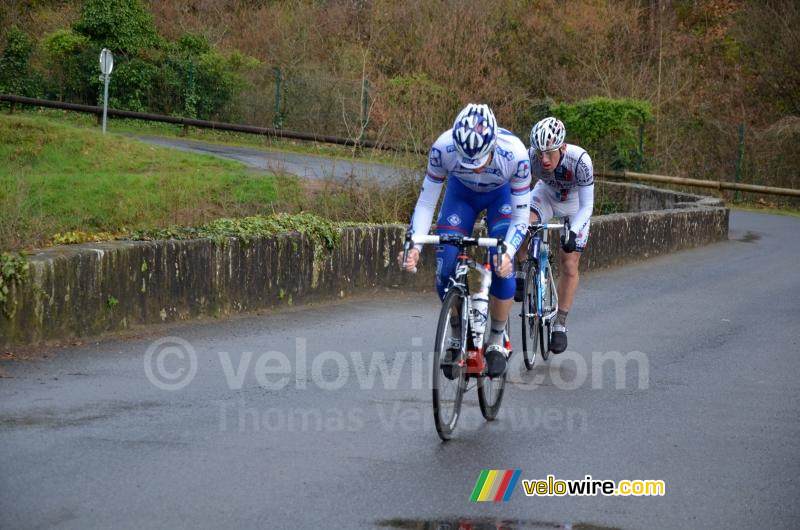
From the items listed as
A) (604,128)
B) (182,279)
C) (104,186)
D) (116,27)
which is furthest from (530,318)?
(116,27)

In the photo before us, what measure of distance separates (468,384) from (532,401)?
38.4 inches

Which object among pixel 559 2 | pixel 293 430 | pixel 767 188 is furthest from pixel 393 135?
pixel 559 2

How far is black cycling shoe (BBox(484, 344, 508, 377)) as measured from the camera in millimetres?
7395

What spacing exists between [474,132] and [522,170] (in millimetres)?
670

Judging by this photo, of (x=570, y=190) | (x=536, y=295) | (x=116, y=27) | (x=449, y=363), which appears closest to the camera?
(x=449, y=363)

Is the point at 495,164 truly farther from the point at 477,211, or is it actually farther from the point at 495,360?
the point at 495,360

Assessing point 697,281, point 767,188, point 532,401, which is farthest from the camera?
point 767,188

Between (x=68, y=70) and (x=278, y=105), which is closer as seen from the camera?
(x=278, y=105)

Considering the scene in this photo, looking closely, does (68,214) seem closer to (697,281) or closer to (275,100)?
(697,281)

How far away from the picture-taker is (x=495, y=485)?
6207 mm

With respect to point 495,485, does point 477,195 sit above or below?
above

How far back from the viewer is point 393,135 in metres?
16.0

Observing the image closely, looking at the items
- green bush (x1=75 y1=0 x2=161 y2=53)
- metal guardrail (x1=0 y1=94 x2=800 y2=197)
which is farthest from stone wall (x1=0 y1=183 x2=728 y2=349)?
green bush (x1=75 y1=0 x2=161 y2=53)

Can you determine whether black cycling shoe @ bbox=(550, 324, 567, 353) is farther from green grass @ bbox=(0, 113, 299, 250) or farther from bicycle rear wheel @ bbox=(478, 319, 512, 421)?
green grass @ bbox=(0, 113, 299, 250)
